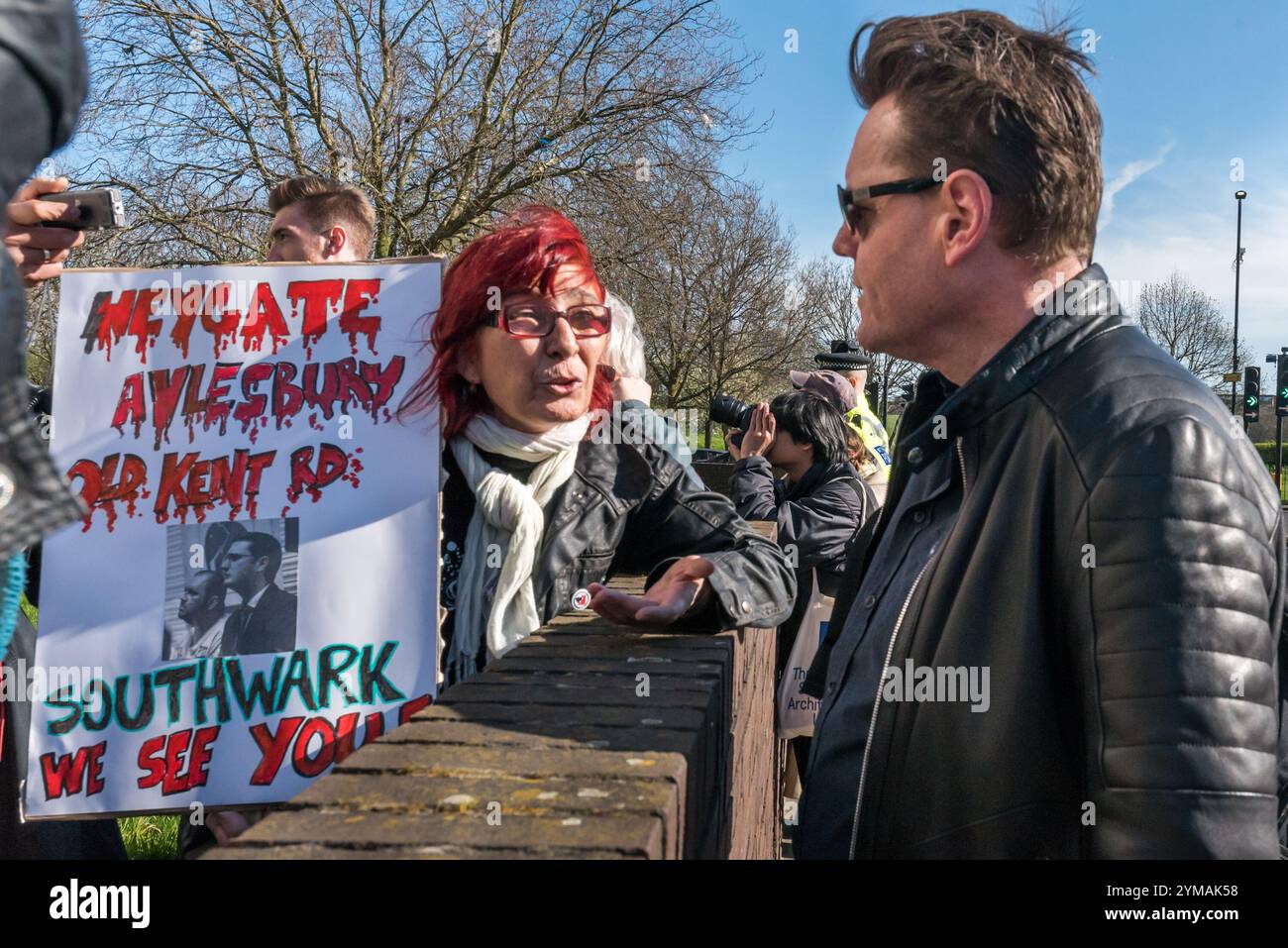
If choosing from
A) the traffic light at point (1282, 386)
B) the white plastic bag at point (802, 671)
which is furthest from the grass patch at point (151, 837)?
the traffic light at point (1282, 386)

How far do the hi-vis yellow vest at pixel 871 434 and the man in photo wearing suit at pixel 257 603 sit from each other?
4.00 meters

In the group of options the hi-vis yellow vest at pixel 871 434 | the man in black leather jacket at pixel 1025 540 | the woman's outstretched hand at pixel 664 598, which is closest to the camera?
the man in black leather jacket at pixel 1025 540

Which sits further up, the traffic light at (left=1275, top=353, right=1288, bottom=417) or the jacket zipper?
the traffic light at (left=1275, top=353, right=1288, bottom=417)

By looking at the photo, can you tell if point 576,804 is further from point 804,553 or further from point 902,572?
point 804,553

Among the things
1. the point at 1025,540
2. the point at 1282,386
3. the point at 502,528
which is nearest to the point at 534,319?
the point at 502,528

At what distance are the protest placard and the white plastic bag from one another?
2.81 meters

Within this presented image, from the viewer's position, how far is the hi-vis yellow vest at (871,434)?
571 centimetres

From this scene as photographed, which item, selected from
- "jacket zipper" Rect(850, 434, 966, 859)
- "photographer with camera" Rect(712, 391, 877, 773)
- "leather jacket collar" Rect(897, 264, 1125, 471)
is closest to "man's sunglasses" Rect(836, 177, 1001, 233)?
"leather jacket collar" Rect(897, 264, 1125, 471)

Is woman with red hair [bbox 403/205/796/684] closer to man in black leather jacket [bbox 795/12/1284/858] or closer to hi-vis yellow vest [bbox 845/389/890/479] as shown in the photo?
man in black leather jacket [bbox 795/12/1284/858]

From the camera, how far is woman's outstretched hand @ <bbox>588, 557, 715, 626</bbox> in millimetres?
1811

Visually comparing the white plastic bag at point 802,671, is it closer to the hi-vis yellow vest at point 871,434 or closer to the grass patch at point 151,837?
the hi-vis yellow vest at point 871,434

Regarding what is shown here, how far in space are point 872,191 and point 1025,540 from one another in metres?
0.76

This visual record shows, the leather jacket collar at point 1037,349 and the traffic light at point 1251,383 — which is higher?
the traffic light at point 1251,383
